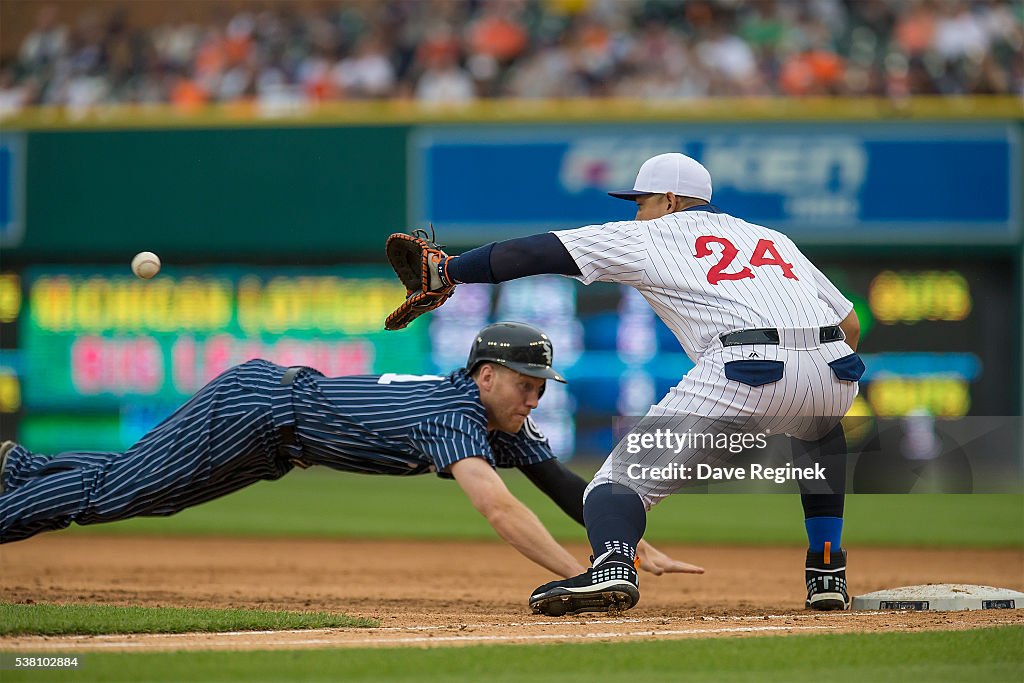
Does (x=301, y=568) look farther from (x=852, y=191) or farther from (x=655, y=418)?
(x=852, y=191)

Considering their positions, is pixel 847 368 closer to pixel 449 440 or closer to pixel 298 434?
pixel 449 440

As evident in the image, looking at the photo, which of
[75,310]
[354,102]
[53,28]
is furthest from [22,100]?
[354,102]

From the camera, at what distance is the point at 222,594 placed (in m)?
5.94

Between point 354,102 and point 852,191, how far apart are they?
4.89m

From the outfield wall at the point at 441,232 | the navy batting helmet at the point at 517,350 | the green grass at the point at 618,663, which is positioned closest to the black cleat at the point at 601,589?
the green grass at the point at 618,663

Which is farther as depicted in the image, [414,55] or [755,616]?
[414,55]

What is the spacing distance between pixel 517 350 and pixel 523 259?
39 centimetres

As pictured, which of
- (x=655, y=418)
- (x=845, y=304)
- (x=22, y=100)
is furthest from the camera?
(x=22, y=100)

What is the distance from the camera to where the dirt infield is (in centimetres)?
427

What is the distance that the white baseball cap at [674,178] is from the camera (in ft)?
15.9

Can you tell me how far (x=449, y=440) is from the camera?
4.66 metres

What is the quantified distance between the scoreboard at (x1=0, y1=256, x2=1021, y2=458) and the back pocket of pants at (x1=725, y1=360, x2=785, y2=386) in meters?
7.73
